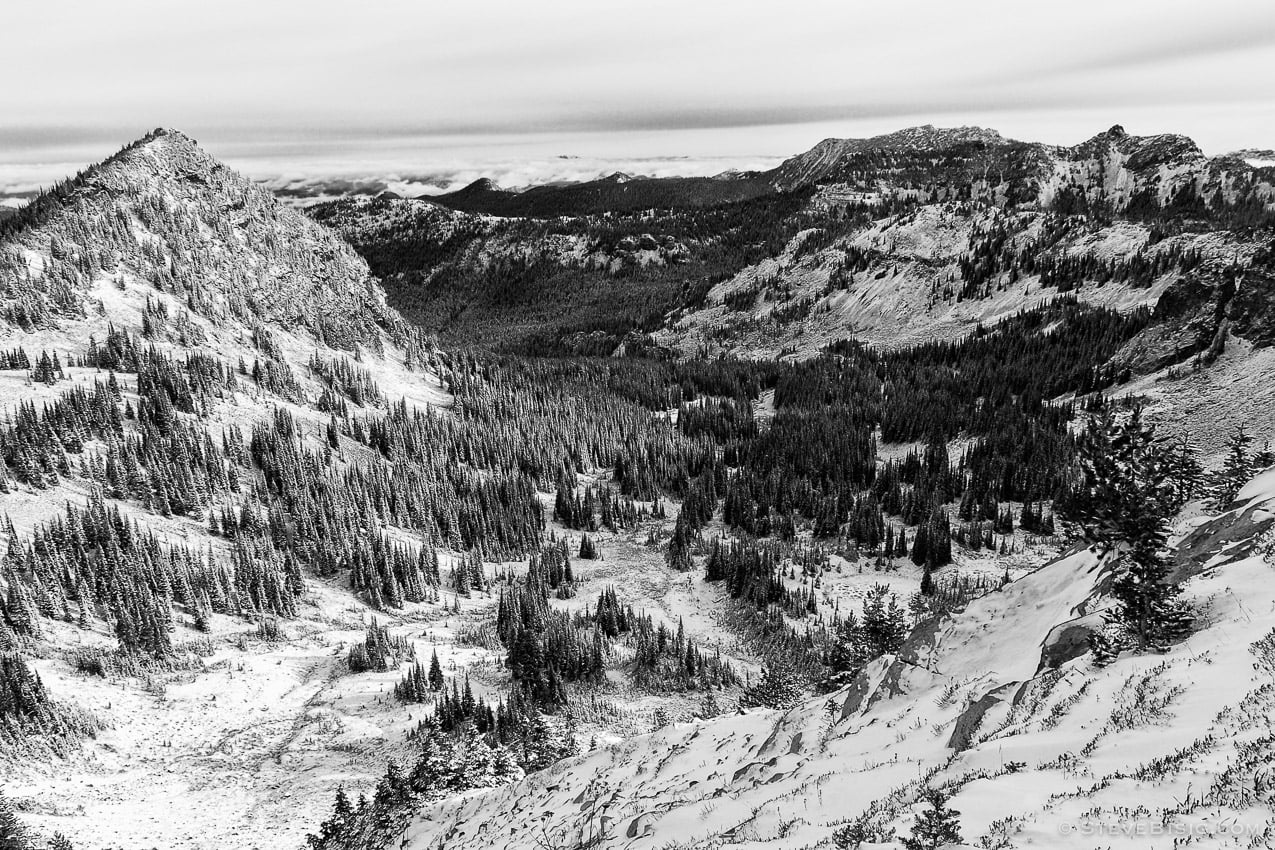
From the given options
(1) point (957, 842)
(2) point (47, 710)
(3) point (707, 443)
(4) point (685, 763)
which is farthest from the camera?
(3) point (707, 443)

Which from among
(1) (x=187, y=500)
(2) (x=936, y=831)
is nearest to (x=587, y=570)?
(1) (x=187, y=500)

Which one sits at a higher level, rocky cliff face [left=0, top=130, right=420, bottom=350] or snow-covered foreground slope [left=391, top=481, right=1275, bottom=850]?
rocky cliff face [left=0, top=130, right=420, bottom=350]

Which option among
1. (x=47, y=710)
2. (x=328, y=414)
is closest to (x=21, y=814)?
(x=47, y=710)

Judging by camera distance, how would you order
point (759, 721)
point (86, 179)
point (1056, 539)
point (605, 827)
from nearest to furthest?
point (605, 827) < point (759, 721) < point (1056, 539) < point (86, 179)

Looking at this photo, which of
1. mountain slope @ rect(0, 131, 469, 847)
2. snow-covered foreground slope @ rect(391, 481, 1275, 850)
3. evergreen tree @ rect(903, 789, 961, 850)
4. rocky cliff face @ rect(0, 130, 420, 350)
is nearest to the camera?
evergreen tree @ rect(903, 789, 961, 850)

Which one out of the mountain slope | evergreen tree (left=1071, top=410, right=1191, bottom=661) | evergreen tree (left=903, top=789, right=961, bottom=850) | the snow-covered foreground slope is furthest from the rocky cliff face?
evergreen tree (left=1071, top=410, right=1191, bottom=661)

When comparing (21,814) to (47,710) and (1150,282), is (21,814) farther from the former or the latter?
(1150,282)

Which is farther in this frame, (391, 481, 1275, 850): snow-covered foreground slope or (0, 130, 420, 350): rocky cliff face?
(0, 130, 420, 350): rocky cliff face

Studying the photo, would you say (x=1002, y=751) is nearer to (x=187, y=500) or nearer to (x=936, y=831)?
(x=936, y=831)

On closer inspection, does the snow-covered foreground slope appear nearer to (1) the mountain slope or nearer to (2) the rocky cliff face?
(1) the mountain slope
